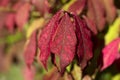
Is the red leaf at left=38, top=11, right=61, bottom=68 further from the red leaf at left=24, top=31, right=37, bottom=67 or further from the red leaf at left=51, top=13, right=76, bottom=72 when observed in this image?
the red leaf at left=24, top=31, right=37, bottom=67

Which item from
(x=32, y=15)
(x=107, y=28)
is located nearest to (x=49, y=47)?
(x=107, y=28)

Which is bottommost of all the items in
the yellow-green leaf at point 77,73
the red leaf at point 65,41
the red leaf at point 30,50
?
the yellow-green leaf at point 77,73

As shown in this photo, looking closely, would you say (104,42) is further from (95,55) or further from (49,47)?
(49,47)

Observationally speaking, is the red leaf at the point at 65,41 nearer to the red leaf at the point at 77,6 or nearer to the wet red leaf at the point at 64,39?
the wet red leaf at the point at 64,39

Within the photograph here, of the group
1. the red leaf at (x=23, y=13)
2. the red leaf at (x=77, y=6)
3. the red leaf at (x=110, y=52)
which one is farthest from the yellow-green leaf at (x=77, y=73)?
the red leaf at (x=23, y=13)

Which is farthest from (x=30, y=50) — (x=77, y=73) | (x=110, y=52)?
(x=110, y=52)

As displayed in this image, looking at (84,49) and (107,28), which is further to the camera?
(107,28)

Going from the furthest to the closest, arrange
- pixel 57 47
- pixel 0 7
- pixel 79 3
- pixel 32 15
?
pixel 0 7, pixel 32 15, pixel 79 3, pixel 57 47
